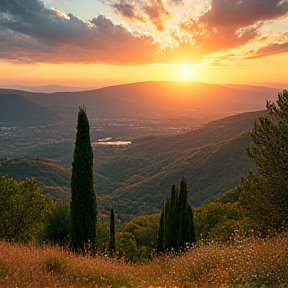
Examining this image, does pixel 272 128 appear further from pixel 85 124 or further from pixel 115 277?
pixel 115 277

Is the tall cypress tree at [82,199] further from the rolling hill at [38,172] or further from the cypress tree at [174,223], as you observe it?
the rolling hill at [38,172]

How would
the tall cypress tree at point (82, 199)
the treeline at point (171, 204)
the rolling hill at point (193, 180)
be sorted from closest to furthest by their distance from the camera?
the treeline at point (171, 204), the tall cypress tree at point (82, 199), the rolling hill at point (193, 180)

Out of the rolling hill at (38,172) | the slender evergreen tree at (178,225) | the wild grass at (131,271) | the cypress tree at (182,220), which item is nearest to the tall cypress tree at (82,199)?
the slender evergreen tree at (178,225)

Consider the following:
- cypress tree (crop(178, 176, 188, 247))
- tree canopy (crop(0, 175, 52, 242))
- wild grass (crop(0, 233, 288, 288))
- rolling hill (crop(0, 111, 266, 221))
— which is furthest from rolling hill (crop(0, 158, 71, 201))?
wild grass (crop(0, 233, 288, 288))

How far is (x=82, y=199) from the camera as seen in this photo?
17.2 meters

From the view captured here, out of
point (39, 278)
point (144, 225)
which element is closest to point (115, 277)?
point (39, 278)

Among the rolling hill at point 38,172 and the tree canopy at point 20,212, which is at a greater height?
the tree canopy at point 20,212

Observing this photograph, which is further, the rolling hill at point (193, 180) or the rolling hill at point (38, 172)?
the rolling hill at point (38, 172)

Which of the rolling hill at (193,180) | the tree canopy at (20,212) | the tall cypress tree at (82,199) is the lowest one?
the rolling hill at (193,180)

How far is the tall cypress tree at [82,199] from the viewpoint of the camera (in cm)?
1695

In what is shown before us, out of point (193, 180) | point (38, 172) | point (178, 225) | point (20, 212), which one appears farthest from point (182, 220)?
point (38, 172)

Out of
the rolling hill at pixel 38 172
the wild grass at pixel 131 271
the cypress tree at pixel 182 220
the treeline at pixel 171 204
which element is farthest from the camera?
the rolling hill at pixel 38 172

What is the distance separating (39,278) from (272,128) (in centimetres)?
1453

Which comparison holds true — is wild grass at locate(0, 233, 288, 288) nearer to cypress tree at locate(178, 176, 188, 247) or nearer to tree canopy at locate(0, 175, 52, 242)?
cypress tree at locate(178, 176, 188, 247)
